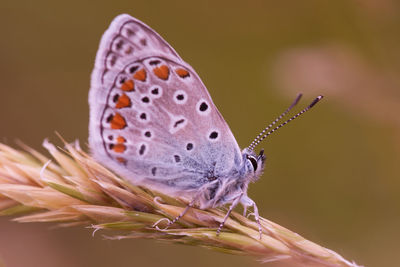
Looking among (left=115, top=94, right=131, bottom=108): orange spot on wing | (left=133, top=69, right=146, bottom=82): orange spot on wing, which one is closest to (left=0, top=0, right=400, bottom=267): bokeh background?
(left=133, top=69, right=146, bottom=82): orange spot on wing

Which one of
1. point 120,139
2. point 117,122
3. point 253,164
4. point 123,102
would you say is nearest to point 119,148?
point 120,139

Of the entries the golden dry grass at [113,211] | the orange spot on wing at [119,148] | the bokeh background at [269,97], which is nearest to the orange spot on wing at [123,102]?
the orange spot on wing at [119,148]

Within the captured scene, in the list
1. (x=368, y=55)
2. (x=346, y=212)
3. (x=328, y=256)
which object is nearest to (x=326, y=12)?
(x=368, y=55)

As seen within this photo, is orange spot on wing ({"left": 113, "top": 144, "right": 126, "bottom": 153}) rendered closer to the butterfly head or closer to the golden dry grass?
the golden dry grass

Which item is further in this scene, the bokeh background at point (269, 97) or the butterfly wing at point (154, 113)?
the bokeh background at point (269, 97)

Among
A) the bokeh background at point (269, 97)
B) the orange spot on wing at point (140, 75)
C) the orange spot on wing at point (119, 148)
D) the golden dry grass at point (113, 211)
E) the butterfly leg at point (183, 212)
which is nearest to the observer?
the golden dry grass at point (113, 211)

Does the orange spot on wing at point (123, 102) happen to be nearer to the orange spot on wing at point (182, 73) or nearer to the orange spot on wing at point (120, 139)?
the orange spot on wing at point (120, 139)

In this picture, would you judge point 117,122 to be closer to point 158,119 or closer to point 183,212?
point 158,119

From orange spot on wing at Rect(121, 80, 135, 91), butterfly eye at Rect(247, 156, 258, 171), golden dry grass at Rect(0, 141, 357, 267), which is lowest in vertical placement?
golden dry grass at Rect(0, 141, 357, 267)

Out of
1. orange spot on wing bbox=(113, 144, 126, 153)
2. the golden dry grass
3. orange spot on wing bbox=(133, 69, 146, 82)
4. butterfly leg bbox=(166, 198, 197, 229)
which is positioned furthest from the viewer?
orange spot on wing bbox=(133, 69, 146, 82)
